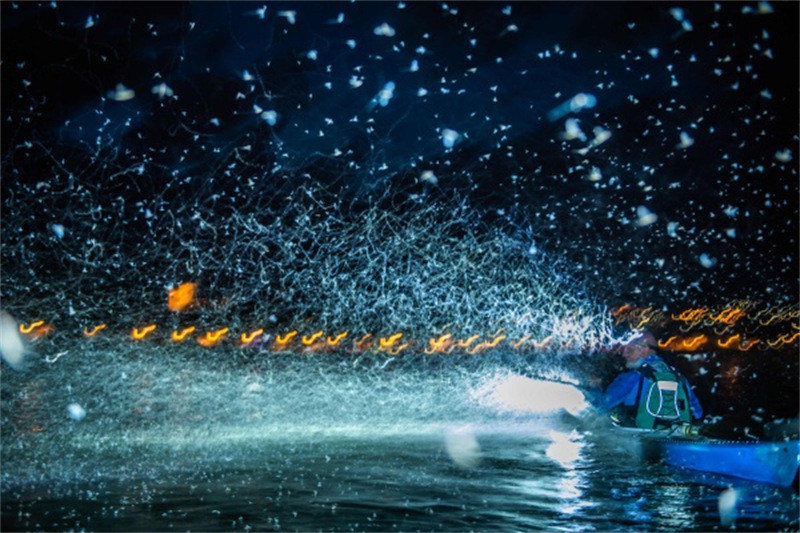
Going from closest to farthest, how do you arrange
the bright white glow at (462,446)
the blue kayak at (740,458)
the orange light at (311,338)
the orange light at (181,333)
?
1. the blue kayak at (740,458)
2. the bright white glow at (462,446)
3. the orange light at (181,333)
4. the orange light at (311,338)

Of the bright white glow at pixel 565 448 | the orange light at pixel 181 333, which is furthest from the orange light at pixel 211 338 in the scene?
the bright white glow at pixel 565 448

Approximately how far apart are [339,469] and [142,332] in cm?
3634

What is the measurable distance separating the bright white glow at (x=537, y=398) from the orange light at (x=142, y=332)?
85.7 feet

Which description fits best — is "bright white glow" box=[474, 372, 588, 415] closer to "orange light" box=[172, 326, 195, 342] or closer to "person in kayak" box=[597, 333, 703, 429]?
"person in kayak" box=[597, 333, 703, 429]

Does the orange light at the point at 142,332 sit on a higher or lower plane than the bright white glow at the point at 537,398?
higher

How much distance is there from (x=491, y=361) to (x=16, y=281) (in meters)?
24.2

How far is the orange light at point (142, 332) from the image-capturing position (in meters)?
42.2

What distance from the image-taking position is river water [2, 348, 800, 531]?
775 centimetres

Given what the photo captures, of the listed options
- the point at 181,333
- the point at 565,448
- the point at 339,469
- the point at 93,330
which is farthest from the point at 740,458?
the point at 181,333

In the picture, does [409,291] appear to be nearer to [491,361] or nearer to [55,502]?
[491,361]

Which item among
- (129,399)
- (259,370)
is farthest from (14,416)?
(259,370)

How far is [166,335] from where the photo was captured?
45.4 metres

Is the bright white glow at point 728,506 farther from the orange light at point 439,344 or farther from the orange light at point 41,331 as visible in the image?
the orange light at point 439,344

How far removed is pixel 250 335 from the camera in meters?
59.7
